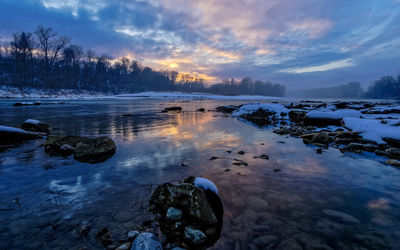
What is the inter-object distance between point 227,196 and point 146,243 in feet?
5.18

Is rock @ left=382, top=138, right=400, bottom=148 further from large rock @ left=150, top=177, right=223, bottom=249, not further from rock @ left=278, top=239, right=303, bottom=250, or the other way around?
large rock @ left=150, top=177, right=223, bottom=249

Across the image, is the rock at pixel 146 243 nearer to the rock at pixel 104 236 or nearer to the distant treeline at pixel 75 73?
the rock at pixel 104 236

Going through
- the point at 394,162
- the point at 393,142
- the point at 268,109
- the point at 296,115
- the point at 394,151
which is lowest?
the point at 394,162

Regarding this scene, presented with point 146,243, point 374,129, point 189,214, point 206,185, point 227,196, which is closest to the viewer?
point 146,243

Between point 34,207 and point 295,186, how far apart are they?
4541 millimetres

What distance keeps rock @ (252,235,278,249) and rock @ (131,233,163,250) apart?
3.74 ft

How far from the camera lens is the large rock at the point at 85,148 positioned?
4.77m

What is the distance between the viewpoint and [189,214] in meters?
2.39

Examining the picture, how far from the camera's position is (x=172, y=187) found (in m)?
2.69

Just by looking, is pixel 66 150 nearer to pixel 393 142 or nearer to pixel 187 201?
pixel 187 201

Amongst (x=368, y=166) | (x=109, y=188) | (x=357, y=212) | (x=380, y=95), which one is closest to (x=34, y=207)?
(x=109, y=188)

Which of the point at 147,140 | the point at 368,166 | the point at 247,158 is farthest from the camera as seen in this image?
the point at 147,140

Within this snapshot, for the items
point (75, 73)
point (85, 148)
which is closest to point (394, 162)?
point (85, 148)

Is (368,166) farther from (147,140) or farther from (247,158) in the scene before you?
(147,140)
